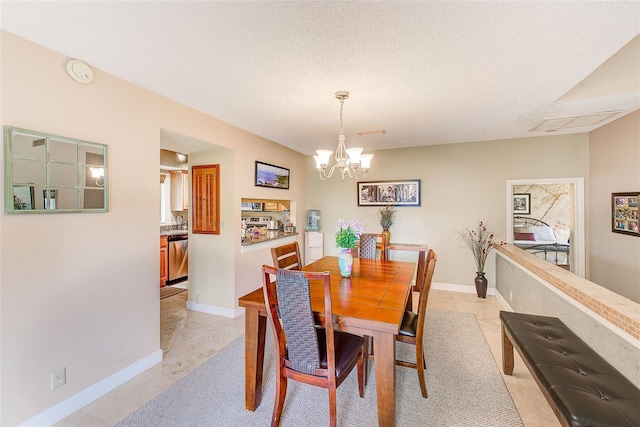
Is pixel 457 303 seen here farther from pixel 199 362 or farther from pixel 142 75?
pixel 142 75

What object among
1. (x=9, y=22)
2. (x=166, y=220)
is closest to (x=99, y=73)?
(x=9, y=22)

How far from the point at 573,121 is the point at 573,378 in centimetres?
327

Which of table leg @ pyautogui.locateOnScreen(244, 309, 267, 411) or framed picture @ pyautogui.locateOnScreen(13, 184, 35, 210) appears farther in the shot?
table leg @ pyautogui.locateOnScreen(244, 309, 267, 411)

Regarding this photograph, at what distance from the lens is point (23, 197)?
5.53 ft

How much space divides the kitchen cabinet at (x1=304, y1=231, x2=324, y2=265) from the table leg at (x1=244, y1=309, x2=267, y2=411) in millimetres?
3367

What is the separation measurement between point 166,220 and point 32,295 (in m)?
4.20

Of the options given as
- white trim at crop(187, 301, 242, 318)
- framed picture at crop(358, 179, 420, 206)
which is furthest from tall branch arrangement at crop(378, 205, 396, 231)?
white trim at crop(187, 301, 242, 318)

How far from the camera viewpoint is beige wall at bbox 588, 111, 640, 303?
118 inches

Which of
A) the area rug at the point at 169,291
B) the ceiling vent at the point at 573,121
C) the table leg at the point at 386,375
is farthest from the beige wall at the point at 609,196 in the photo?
the area rug at the point at 169,291

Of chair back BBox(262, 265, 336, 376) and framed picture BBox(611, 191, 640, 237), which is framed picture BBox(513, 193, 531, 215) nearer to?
framed picture BBox(611, 191, 640, 237)

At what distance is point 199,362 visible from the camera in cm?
251

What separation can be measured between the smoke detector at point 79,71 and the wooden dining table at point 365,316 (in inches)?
78.2

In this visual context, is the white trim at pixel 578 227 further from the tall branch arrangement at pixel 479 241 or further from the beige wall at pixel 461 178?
the tall branch arrangement at pixel 479 241

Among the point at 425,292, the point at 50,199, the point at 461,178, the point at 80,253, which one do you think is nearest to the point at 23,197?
the point at 50,199
